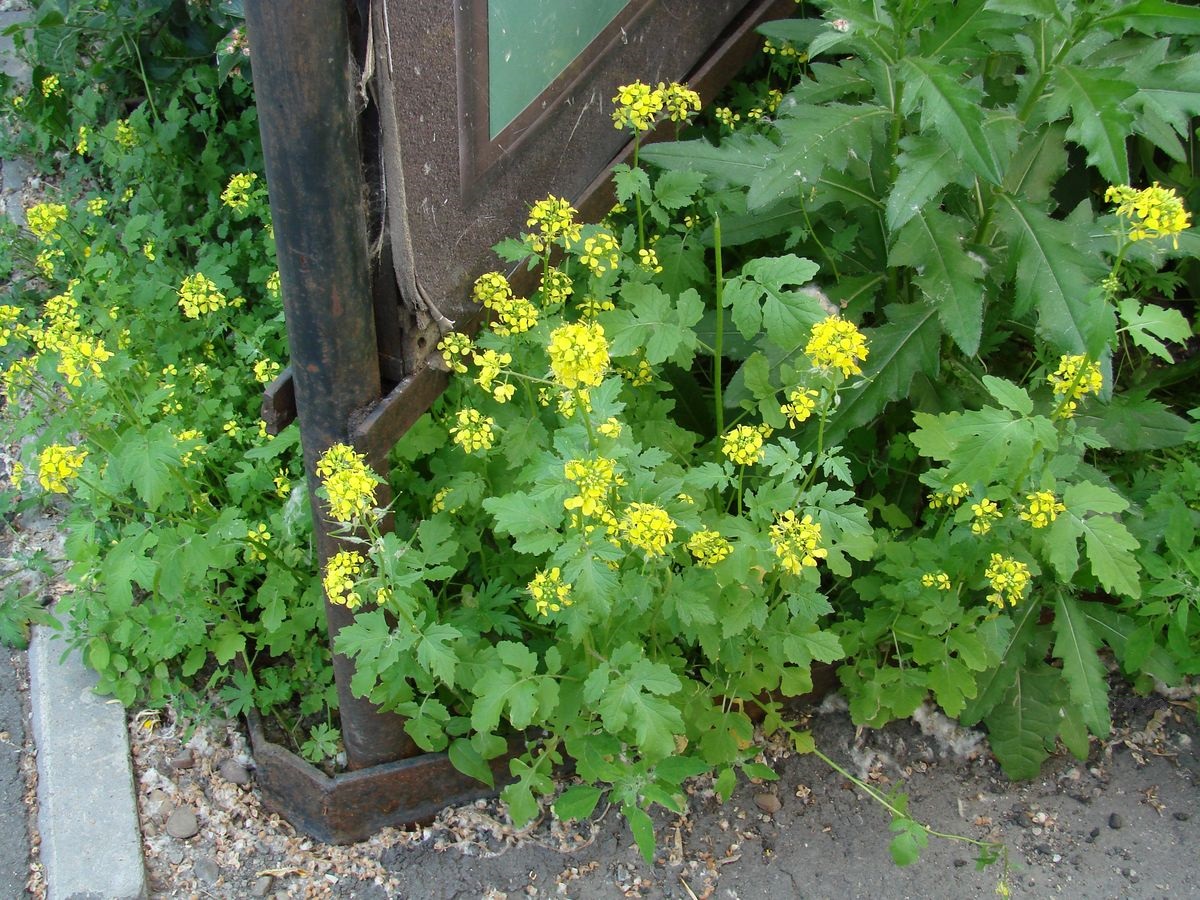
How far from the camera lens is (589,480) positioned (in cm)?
208

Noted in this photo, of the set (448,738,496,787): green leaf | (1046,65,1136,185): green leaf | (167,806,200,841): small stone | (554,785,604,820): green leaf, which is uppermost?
(1046,65,1136,185): green leaf

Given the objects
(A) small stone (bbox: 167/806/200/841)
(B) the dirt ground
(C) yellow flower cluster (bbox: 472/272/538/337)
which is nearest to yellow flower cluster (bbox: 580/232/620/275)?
(C) yellow flower cluster (bbox: 472/272/538/337)

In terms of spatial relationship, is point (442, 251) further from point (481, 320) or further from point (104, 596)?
point (104, 596)

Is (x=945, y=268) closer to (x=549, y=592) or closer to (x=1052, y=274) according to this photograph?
(x=1052, y=274)

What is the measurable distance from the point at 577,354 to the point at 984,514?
1.16 metres

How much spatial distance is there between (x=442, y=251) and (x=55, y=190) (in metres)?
2.94

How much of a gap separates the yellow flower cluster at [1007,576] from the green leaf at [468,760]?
53.2 inches

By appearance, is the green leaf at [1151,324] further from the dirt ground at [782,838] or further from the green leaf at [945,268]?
the dirt ground at [782,838]

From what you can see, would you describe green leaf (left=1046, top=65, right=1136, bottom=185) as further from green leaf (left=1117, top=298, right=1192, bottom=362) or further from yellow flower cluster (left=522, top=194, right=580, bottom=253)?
yellow flower cluster (left=522, top=194, right=580, bottom=253)

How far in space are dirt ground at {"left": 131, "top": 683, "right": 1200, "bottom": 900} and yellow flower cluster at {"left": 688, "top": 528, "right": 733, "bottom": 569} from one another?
2.96 feet

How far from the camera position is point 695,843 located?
9.21 feet

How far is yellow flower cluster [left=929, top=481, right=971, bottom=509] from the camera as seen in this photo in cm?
264

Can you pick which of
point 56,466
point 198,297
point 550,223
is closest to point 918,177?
point 550,223

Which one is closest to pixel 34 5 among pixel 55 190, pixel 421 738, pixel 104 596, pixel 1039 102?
pixel 55 190
